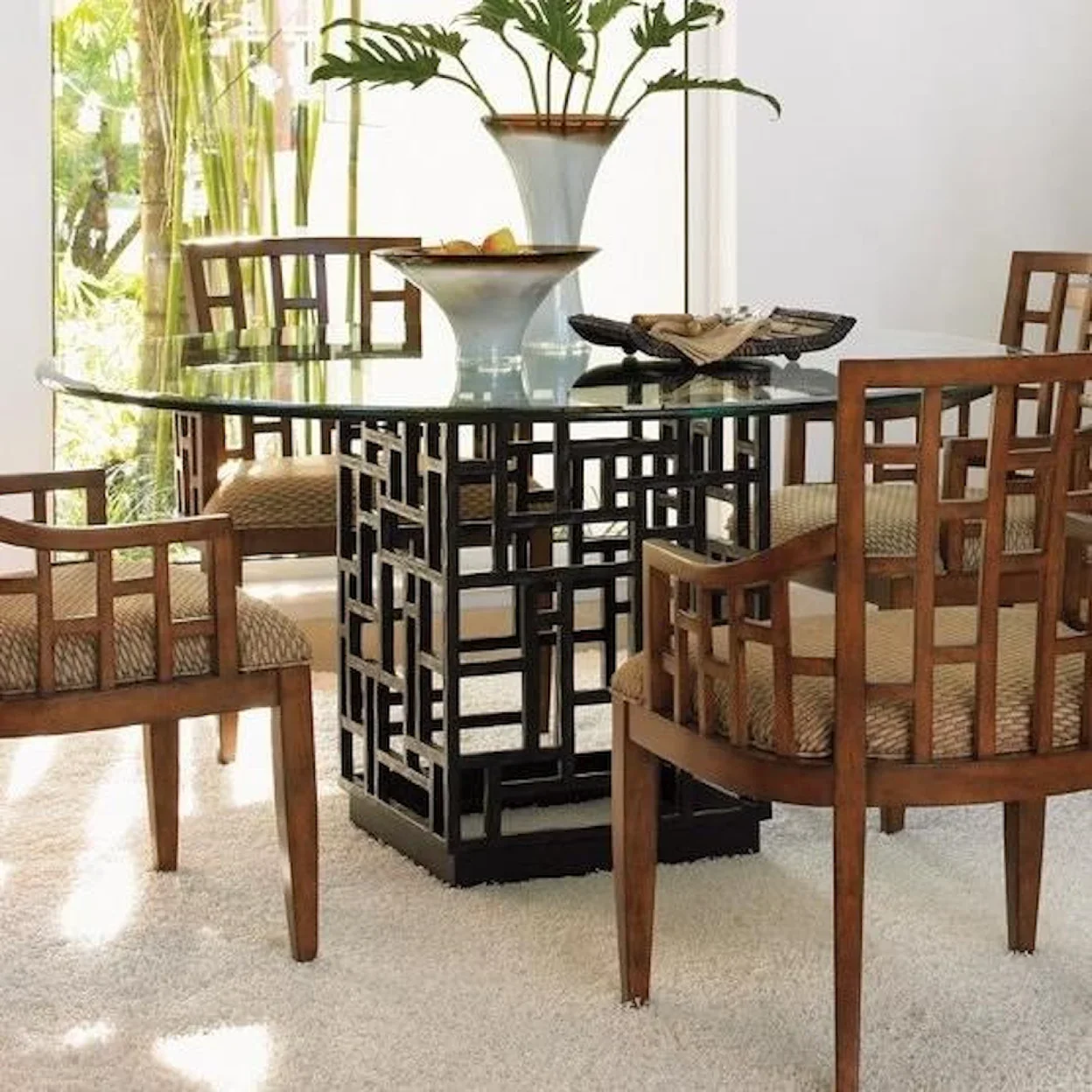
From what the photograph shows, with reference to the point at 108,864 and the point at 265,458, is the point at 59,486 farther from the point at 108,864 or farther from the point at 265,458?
the point at 265,458

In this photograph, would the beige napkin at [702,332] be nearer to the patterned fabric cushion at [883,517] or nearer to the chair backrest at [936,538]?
the patterned fabric cushion at [883,517]

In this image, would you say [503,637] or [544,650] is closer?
[503,637]

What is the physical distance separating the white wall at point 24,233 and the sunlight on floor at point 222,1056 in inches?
88.2

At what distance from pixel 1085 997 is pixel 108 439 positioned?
293 cm

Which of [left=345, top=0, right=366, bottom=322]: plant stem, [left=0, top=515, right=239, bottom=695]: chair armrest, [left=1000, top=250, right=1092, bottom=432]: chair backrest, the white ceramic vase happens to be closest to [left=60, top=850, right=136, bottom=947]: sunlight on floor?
[left=0, top=515, right=239, bottom=695]: chair armrest

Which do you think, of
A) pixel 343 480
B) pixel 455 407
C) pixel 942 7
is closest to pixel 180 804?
pixel 343 480

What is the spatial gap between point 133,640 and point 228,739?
132 centimetres

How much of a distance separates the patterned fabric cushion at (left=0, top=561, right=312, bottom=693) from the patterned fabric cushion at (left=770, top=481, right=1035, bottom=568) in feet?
3.46

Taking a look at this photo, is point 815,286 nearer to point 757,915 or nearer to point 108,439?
point 108,439

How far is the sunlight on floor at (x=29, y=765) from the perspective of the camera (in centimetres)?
421

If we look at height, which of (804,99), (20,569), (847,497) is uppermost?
(804,99)

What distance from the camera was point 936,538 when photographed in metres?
2.61

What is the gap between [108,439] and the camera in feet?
17.7

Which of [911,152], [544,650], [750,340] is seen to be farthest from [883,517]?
[911,152]
